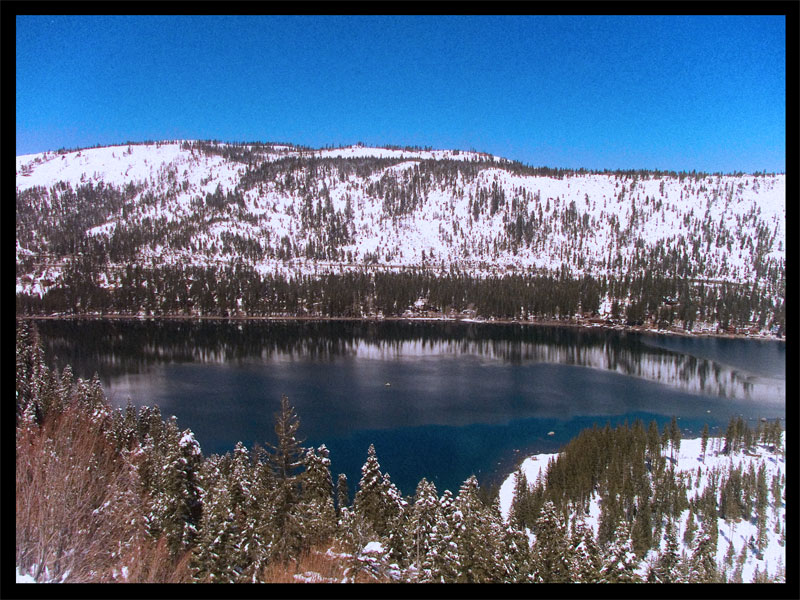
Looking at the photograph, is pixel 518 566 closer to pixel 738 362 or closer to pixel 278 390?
pixel 278 390

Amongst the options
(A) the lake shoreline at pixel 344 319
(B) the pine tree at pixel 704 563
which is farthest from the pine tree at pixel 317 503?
(A) the lake shoreline at pixel 344 319

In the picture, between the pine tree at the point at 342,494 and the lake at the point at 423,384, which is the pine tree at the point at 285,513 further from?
the lake at the point at 423,384

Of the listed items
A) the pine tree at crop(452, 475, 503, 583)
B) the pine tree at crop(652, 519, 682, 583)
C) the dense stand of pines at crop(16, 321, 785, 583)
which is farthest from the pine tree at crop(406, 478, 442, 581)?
the pine tree at crop(652, 519, 682, 583)

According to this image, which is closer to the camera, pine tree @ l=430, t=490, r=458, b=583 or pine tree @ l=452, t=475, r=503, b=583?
pine tree @ l=452, t=475, r=503, b=583

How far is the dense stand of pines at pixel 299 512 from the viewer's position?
15.9 ft

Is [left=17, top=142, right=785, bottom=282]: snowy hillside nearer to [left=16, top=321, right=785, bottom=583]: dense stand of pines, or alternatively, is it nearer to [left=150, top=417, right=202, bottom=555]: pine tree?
[left=16, top=321, right=785, bottom=583]: dense stand of pines

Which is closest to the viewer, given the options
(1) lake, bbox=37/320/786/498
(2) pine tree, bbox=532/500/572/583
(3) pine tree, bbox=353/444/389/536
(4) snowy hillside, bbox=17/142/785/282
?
(2) pine tree, bbox=532/500/572/583

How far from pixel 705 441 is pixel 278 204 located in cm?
10342

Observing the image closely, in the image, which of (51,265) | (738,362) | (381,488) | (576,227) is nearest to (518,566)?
(381,488)

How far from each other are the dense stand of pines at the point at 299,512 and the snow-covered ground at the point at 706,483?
382mm

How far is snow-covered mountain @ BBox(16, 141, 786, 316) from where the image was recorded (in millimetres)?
84875

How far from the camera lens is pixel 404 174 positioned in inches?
4670

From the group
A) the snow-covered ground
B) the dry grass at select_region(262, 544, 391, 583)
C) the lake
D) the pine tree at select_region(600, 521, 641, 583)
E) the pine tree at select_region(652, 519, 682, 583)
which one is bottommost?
the snow-covered ground

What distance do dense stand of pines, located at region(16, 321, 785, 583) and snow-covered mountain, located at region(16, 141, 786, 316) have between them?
2438 inches
